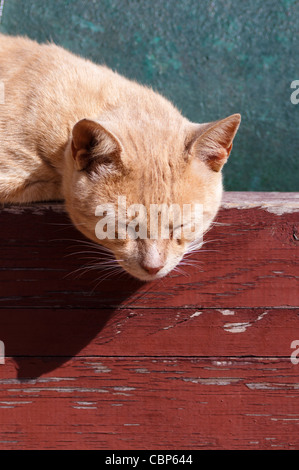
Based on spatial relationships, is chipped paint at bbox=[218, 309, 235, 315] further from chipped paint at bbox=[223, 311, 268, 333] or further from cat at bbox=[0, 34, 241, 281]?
cat at bbox=[0, 34, 241, 281]

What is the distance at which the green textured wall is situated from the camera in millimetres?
2189

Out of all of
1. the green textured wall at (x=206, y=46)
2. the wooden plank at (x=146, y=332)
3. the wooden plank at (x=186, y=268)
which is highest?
the green textured wall at (x=206, y=46)

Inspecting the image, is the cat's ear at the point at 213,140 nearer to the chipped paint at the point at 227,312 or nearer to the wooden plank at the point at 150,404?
the chipped paint at the point at 227,312

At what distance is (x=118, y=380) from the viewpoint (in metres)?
1.53

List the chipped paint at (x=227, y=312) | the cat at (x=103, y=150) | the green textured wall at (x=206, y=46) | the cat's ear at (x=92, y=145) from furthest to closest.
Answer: the green textured wall at (x=206, y=46) < the chipped paint at (x=227, y=312) < the cat at (x=103, y=150) < the cat's ear at (x=92, y=145)

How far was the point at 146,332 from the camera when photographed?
1.52 meters

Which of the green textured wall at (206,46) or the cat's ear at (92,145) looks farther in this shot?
the green textured wall at (206,46)

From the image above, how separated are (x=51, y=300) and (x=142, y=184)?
461 mm

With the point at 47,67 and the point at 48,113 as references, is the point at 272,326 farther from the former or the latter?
the point at 47,67

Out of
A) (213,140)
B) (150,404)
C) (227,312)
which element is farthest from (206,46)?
(150,404)

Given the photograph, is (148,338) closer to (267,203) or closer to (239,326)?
(239,326)

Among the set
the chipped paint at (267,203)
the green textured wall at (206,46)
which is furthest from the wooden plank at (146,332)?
the green textured wall at (206,46)

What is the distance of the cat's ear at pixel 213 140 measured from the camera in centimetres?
144

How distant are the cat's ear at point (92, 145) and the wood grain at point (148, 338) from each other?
0.64ft
